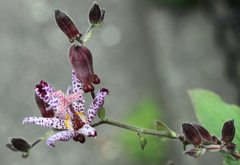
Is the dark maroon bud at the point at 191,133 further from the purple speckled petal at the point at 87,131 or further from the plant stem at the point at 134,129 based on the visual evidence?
the purple speckled petal at the point at 87,131

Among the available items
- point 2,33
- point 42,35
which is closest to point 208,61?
point 42,35

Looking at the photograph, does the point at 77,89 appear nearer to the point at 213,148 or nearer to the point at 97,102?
the point at 97,102

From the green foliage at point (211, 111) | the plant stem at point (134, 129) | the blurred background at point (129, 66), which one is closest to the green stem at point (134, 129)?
the plant stem at point (134, 129)

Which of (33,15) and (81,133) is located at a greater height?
(33,15)

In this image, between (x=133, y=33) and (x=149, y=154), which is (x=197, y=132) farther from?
(x=133, y=33)

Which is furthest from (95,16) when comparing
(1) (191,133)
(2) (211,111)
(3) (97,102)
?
(2) (211,111)

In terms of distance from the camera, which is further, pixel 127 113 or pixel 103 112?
pixel 127 113

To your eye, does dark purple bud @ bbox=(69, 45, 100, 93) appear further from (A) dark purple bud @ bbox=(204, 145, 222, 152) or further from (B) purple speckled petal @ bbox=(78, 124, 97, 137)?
(A) dark purple bud @ bbox=(204, 145, 222, 152)
